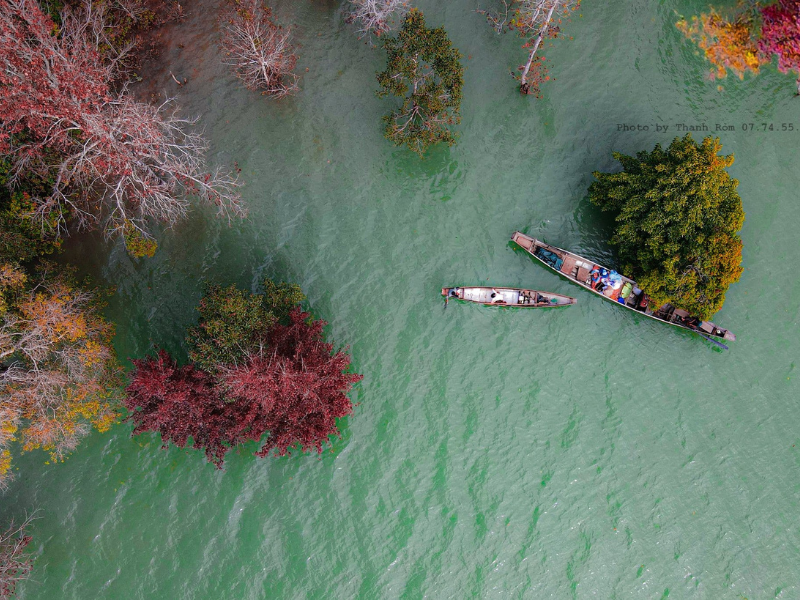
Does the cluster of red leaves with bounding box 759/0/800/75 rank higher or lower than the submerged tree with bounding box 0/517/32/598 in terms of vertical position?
higher

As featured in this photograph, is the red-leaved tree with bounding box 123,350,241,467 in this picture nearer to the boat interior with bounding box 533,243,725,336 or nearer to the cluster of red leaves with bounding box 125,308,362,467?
the cluster of red leaves with bounding box 125,308,362,467

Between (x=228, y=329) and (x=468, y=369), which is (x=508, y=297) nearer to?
(x=468, y=369)

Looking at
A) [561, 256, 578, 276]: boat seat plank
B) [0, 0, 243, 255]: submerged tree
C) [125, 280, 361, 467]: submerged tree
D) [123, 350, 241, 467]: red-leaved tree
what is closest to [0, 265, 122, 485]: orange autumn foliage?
[123, 350, 241, 467]: red-leaved tree

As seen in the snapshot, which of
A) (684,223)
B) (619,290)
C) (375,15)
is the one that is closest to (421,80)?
(375,15)

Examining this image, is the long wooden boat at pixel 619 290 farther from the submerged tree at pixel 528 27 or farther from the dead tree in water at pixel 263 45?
the dead tree in water at pixel 263 45

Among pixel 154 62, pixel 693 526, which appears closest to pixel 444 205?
pixel 154 62

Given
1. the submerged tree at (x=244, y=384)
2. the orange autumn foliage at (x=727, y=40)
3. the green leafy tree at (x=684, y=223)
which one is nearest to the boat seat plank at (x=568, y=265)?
the green leafy tree at (x=684, y=223)

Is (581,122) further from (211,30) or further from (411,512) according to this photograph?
(411,512)
